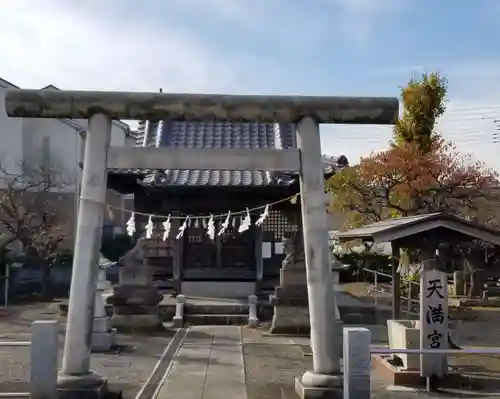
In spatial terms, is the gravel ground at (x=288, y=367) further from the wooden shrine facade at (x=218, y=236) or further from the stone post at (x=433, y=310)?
the wooden shrine facade at (x=218, y=236)

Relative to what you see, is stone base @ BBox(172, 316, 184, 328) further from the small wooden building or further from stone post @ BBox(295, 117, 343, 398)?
stone post @ BBox(295, 117, 343, 398)

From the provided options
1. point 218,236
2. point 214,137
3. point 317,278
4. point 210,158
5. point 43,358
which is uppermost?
point 214,137

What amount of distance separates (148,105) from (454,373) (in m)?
6.44

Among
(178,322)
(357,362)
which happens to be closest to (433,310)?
(357,362)

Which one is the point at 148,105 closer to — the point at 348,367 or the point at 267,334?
the point at 348,367

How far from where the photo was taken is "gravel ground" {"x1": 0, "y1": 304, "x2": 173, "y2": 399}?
9.85 m

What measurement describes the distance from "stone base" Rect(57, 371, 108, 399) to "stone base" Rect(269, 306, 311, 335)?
7698mm

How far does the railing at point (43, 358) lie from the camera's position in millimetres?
7133

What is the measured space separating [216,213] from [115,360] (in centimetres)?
869

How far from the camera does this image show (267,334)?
15.2 metres

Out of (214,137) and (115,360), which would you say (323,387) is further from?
(214,137)

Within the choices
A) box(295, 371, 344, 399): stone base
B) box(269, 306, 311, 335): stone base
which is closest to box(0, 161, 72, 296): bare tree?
box(269, 306, 311, 335): stone base

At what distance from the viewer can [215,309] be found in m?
17.6

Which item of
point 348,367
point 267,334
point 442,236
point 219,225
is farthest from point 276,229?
point 348,367
